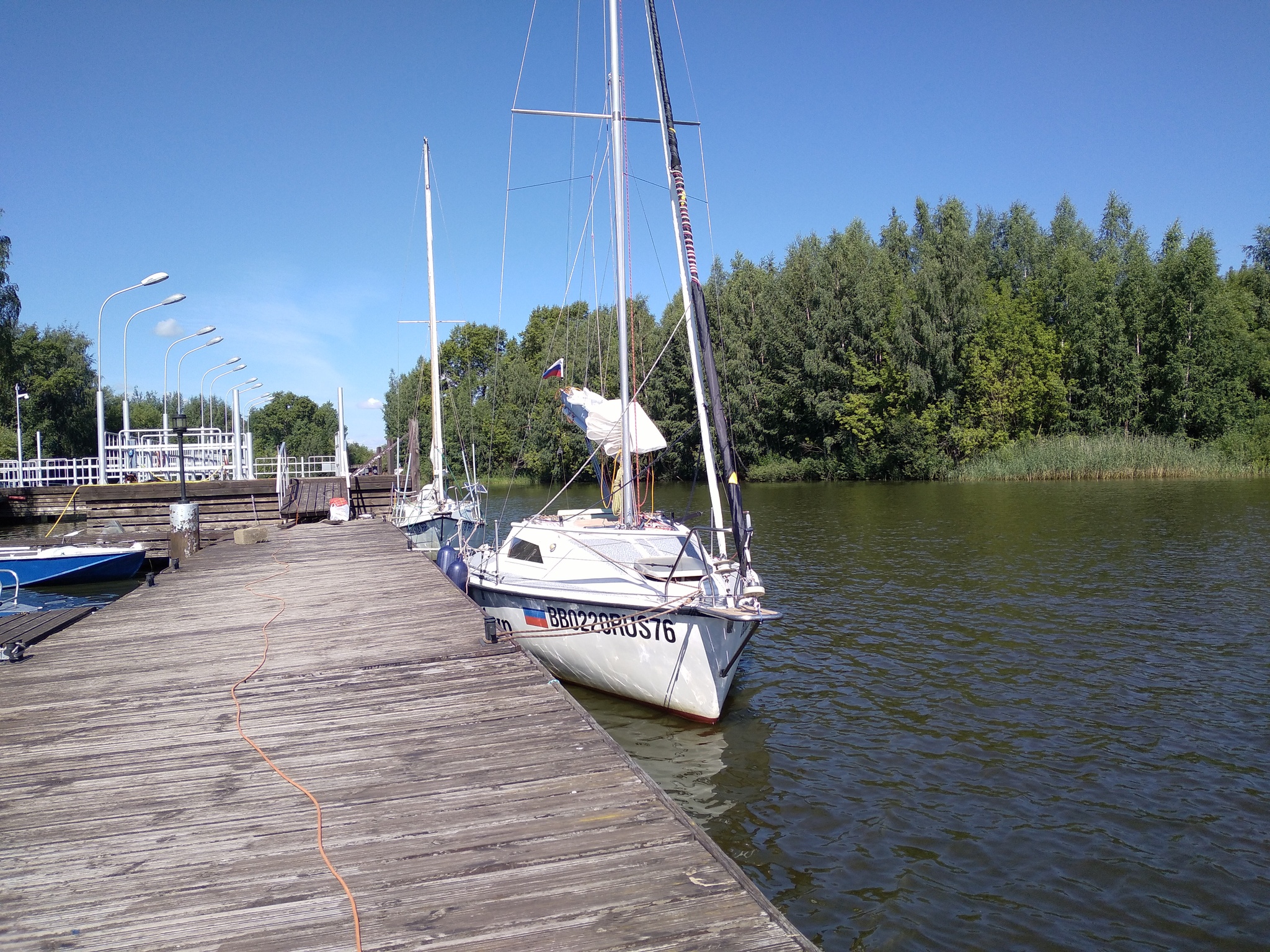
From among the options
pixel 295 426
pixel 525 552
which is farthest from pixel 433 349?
pixel 295 426

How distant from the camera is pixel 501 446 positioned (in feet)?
261

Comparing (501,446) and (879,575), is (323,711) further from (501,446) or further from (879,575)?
(501,446)

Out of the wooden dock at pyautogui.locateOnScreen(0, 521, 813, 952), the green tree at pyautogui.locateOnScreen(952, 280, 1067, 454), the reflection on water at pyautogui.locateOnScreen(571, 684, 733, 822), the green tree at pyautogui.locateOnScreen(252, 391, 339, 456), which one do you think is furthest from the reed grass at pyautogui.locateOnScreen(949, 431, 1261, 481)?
the green tree at pyautogui.locateOnScreen(252, 391, 339, 456)

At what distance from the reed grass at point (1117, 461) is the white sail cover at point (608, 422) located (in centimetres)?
3743

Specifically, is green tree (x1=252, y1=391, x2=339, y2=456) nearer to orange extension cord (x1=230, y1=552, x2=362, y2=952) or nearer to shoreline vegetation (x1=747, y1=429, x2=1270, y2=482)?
shoreline vegetation (x1=747, y1=429, x2=1270, y2=482)

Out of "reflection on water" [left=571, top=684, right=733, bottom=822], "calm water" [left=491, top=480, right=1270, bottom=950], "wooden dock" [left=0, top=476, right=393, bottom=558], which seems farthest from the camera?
"wooden dock" [left=0, top=476, right=393, bottom=558]

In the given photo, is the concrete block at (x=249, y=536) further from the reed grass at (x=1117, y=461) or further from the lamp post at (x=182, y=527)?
the reed grass at (x=1117, y=461)

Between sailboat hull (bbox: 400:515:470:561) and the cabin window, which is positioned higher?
the cabin window

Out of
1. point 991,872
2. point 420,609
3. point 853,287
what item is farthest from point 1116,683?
point 853,287

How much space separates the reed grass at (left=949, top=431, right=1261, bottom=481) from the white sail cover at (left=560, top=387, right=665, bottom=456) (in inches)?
1473

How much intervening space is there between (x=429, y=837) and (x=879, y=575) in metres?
16.0

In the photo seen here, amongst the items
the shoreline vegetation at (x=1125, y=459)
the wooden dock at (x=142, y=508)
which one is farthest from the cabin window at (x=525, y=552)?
the shoreline vegetation at (x=1125, y=459)

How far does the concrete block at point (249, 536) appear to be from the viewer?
19812 mm

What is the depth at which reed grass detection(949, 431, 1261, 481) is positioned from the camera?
1620 inches
